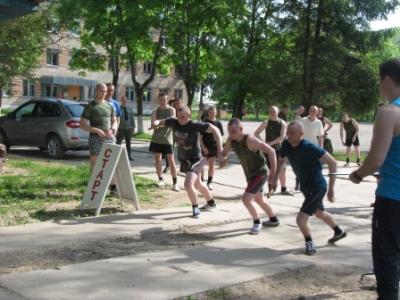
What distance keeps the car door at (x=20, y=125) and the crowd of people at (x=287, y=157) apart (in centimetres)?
318

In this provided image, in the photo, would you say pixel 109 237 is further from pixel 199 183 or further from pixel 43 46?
pixel 43 46

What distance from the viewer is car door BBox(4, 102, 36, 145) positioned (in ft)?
54.1

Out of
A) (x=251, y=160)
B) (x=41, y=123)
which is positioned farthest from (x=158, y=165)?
(x=41, y=123)

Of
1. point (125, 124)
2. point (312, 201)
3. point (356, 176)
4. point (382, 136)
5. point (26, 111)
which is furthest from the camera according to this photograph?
point (26, 111)

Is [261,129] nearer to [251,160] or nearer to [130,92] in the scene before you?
[251,160]

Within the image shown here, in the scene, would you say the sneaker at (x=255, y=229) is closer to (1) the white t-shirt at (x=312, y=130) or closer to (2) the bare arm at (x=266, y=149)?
(2) the bare arm at (x=266, y=149)

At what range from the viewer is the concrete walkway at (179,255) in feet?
16.0

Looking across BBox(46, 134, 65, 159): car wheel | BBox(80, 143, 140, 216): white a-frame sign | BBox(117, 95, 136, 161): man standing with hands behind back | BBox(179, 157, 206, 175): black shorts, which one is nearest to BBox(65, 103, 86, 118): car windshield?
BBox(46, 134, 65, 159): car wheel

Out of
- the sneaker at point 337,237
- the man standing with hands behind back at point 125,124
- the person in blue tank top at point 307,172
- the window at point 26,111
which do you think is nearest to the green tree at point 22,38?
the window at point 26,111

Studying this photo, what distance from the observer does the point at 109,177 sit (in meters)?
8.24

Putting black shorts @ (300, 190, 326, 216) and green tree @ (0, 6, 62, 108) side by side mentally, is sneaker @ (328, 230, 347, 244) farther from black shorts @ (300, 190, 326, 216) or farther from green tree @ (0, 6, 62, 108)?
green tree @ (0, 6, 62, 108)

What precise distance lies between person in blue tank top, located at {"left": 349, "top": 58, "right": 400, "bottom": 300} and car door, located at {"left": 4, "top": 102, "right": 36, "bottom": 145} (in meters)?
14.0

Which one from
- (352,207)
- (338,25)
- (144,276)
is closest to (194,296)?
(144,276)

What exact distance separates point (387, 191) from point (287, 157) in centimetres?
287
